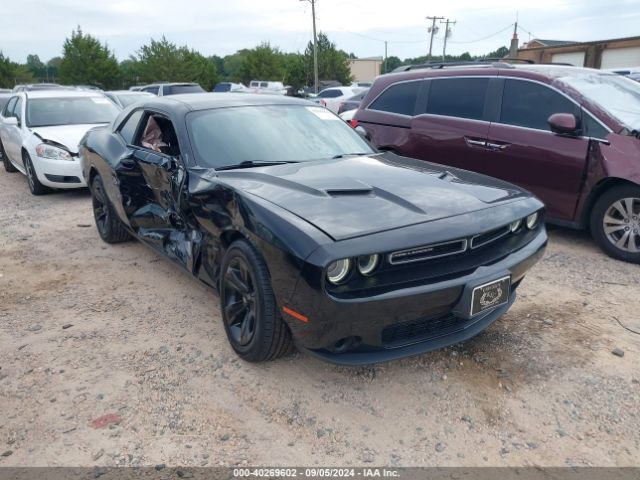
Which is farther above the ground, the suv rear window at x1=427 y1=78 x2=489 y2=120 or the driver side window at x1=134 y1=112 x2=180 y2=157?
the suv rear window at x1=427 y1=78 x2=489 y2=120

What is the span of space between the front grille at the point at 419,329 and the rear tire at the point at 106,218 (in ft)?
11.7

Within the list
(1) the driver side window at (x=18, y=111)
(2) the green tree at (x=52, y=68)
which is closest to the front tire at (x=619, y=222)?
(1) the driver side window at (x=18, y=111)

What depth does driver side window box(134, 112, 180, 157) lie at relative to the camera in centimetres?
388

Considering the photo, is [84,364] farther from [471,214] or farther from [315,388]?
[471,214]

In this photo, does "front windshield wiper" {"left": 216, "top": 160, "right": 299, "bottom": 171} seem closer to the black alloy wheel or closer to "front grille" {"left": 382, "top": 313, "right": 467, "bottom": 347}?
the black alloy wheel

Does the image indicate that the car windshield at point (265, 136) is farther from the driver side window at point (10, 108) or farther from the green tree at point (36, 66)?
the green tree at point (36, 66)

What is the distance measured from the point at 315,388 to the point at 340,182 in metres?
1.22

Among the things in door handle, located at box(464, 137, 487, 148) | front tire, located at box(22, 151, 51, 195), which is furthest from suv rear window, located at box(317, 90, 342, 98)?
door handle, located at box(464, 137, 487, 148)

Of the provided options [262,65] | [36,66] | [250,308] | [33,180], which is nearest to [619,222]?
[250,308]

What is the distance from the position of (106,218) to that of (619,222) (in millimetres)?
5017

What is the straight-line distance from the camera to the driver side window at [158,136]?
3.88 m

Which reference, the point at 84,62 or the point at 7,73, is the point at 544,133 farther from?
the point at 7,73

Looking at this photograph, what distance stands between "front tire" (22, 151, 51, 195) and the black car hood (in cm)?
596

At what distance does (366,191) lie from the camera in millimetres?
3061
